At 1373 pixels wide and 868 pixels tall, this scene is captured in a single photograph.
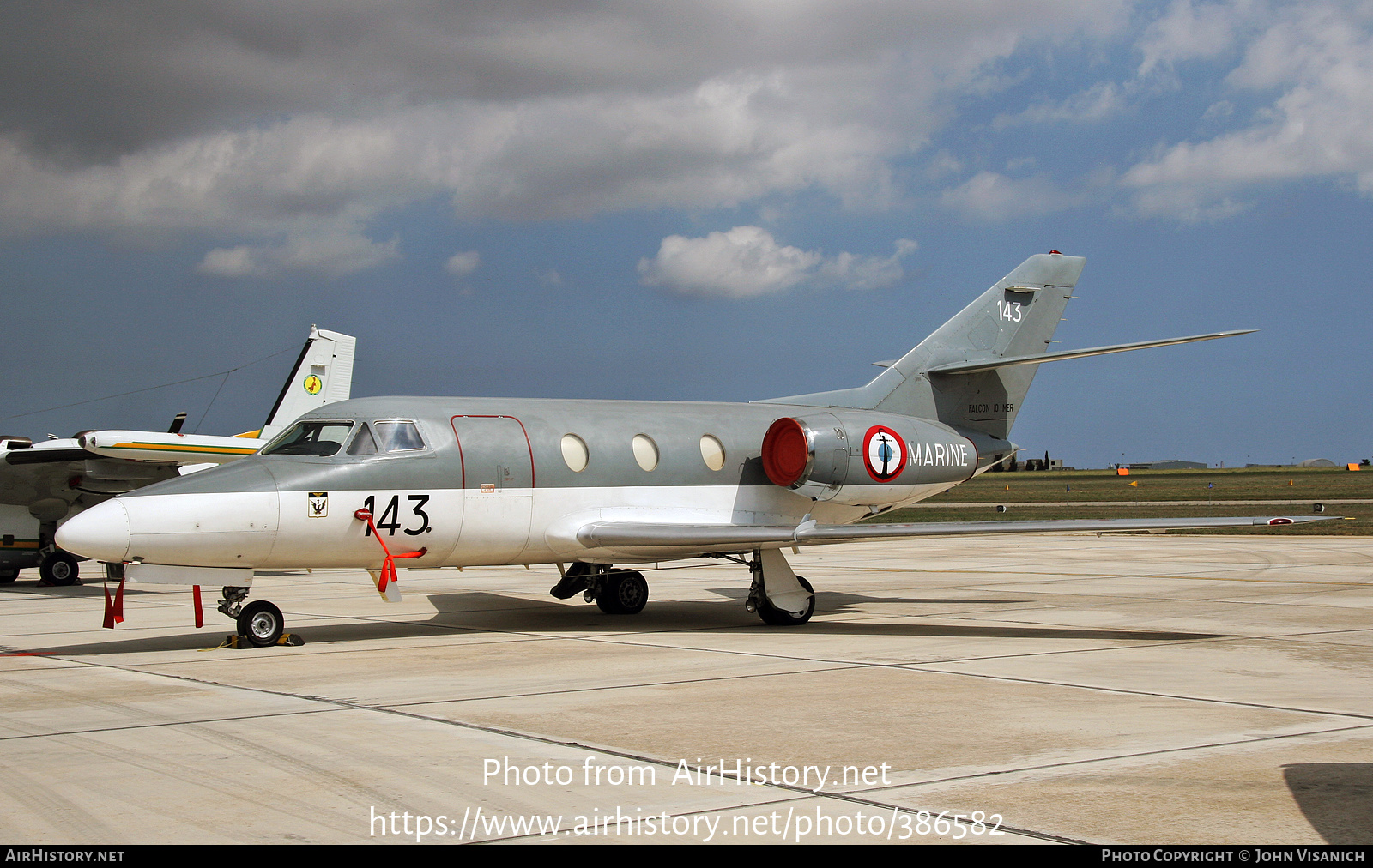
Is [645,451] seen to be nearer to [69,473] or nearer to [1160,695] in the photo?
[1160,695]

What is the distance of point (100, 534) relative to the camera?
10516 millimetres

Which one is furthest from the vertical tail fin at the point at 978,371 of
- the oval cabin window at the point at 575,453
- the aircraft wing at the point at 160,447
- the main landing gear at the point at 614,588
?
the aircraft wing at the point at 160,447

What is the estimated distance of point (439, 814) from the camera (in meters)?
5.27

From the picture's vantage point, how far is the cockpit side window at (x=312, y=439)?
1193cm

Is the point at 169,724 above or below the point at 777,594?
below

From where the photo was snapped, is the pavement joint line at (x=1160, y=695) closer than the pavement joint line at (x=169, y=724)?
No

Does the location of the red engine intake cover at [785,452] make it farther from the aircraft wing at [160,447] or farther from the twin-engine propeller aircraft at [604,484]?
the aircraft wing at [160,447]

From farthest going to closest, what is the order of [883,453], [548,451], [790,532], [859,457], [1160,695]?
[883,453], [859,457], [548,451], [790,532], [1160,695]

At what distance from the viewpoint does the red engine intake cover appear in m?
14.3

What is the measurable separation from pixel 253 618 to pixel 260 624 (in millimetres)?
97

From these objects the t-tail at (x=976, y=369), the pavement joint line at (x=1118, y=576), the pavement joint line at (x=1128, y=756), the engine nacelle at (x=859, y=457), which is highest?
the t-tail at (x=976, y=369)

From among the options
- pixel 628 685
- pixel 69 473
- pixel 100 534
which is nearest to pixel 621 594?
pixel 628 685

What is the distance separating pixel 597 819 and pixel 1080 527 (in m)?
8.22

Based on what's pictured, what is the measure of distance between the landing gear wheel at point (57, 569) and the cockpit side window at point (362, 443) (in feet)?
44.0
